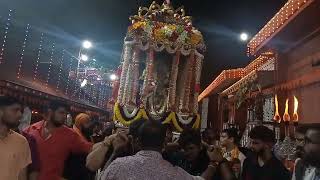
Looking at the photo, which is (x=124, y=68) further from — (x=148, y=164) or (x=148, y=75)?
(x=148, y=164)

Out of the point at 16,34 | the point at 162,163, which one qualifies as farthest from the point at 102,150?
the point at 16,34

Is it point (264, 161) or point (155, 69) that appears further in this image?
point (155, 69)

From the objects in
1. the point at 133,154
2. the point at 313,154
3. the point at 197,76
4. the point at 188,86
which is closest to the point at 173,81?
the point at 188,86

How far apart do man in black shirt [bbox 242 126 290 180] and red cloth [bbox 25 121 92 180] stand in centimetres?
240

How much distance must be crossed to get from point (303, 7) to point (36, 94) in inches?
461

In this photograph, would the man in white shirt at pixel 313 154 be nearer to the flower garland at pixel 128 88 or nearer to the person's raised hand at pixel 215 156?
the person's raised hand at pixel 215 156

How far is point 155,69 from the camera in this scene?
13.4 metres

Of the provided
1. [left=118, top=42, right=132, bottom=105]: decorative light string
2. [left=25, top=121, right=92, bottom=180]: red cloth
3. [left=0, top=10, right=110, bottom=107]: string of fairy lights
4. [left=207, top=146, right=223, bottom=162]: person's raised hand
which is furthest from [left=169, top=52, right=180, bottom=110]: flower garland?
[left=207, top=146, right=223, bottom=162]: person's raised hand

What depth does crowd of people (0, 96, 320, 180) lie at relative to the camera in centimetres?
297

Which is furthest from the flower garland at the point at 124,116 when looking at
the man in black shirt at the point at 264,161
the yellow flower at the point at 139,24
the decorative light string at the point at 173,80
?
the man in black shirt at the point at 264,161

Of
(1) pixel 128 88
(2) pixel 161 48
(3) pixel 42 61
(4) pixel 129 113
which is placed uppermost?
(3) pixel 42 61

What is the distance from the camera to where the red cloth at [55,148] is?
5.14m

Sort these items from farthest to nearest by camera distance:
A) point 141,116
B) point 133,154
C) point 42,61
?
point 42,61 → point 141,116 → point 133,154

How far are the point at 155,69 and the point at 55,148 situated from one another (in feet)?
27.6
